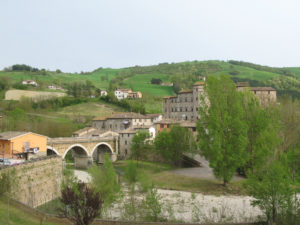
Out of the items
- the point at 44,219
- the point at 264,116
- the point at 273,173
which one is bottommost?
the point at 44,219

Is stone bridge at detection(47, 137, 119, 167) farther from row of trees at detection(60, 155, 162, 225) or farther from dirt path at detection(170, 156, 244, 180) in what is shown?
row of trees at detection(60, 155, 162, 225)

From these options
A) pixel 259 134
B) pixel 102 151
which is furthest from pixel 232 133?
pixel 102 151

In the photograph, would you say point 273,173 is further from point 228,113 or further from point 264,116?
point 264,116

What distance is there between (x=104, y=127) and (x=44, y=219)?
200 feet

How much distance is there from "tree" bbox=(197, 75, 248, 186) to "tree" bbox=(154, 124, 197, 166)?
13.2m

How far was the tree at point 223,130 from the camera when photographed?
33.6 meters

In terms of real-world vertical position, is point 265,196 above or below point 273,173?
below

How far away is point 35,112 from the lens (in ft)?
312

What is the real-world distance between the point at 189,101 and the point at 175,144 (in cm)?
2771

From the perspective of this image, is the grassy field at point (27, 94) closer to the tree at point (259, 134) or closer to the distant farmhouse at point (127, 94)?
the distant farmhouse at point (127, 94)

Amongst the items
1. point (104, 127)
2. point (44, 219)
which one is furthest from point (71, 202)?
point (104, 127)

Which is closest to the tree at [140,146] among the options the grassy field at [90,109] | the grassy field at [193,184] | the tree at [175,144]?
the tree at [175,144]

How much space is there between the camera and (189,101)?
249 feet

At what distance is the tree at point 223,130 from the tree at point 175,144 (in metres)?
13.2
